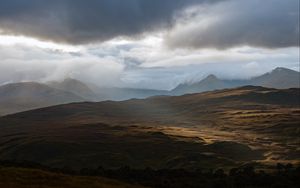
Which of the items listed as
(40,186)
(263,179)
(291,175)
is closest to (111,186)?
(40,186)

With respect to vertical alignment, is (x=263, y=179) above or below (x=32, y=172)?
below

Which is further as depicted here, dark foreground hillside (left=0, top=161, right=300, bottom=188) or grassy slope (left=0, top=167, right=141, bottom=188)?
dark foreground hillside (left=0, top=161, right=300, bottom=188)

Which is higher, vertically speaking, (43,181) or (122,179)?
(43,181)

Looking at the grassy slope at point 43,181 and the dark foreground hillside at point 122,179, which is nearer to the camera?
the grassy slope at point 43,181

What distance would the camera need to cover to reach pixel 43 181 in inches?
2894

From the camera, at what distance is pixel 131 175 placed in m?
106

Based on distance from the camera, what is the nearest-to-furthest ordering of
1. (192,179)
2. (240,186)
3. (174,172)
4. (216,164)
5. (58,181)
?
(58,181), (240,186), (192,179), (174,172), (216,164)

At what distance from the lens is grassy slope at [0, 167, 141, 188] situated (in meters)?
69.6

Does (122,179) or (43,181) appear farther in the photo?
(122,179)

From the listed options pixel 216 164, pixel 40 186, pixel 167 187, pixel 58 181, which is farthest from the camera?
pixel 216 164

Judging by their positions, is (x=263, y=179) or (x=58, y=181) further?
(x=263, y=179)

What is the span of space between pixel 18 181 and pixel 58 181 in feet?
20.7

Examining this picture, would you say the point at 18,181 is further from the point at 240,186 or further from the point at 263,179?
the point at 263,179

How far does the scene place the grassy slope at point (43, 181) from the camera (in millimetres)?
69625
